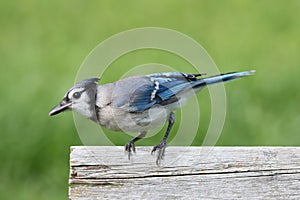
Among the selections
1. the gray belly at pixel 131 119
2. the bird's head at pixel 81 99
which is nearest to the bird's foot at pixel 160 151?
the gray belly at pixel 131 119

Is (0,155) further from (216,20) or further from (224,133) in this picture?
(216,20)

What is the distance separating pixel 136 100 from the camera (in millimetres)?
3357

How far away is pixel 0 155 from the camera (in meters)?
4.82

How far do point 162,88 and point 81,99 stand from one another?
450 mm

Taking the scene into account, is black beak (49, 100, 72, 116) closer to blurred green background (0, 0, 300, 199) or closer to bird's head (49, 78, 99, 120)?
bird's head (49, 78, 99, 120)

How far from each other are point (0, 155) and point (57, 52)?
169 cm

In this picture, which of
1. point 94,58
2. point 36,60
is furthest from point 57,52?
point 94,58

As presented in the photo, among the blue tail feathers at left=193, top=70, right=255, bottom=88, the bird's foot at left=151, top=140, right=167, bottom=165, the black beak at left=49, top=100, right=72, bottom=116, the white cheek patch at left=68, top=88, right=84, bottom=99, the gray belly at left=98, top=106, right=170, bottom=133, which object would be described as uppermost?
the blue tail feathers at left=193, top=70, right=255, bottom=88

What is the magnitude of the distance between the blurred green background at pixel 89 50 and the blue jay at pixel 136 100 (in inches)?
46.5

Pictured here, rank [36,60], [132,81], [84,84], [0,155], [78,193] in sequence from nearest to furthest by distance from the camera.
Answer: [78,193] < [84,84] < [132,81] < [0,155] < [36,60]

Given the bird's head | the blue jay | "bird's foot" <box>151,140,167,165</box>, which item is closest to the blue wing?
the blue jay

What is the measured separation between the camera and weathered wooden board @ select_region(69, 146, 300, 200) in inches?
112

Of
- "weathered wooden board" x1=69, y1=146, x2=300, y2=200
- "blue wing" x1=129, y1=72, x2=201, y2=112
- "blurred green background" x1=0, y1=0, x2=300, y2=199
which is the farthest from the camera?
"blurred green background" x1=0, y1=0, x2=300, y2=199

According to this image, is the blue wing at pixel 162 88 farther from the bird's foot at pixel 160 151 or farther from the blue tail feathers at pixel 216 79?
the bird's foot at pixel 160 151
